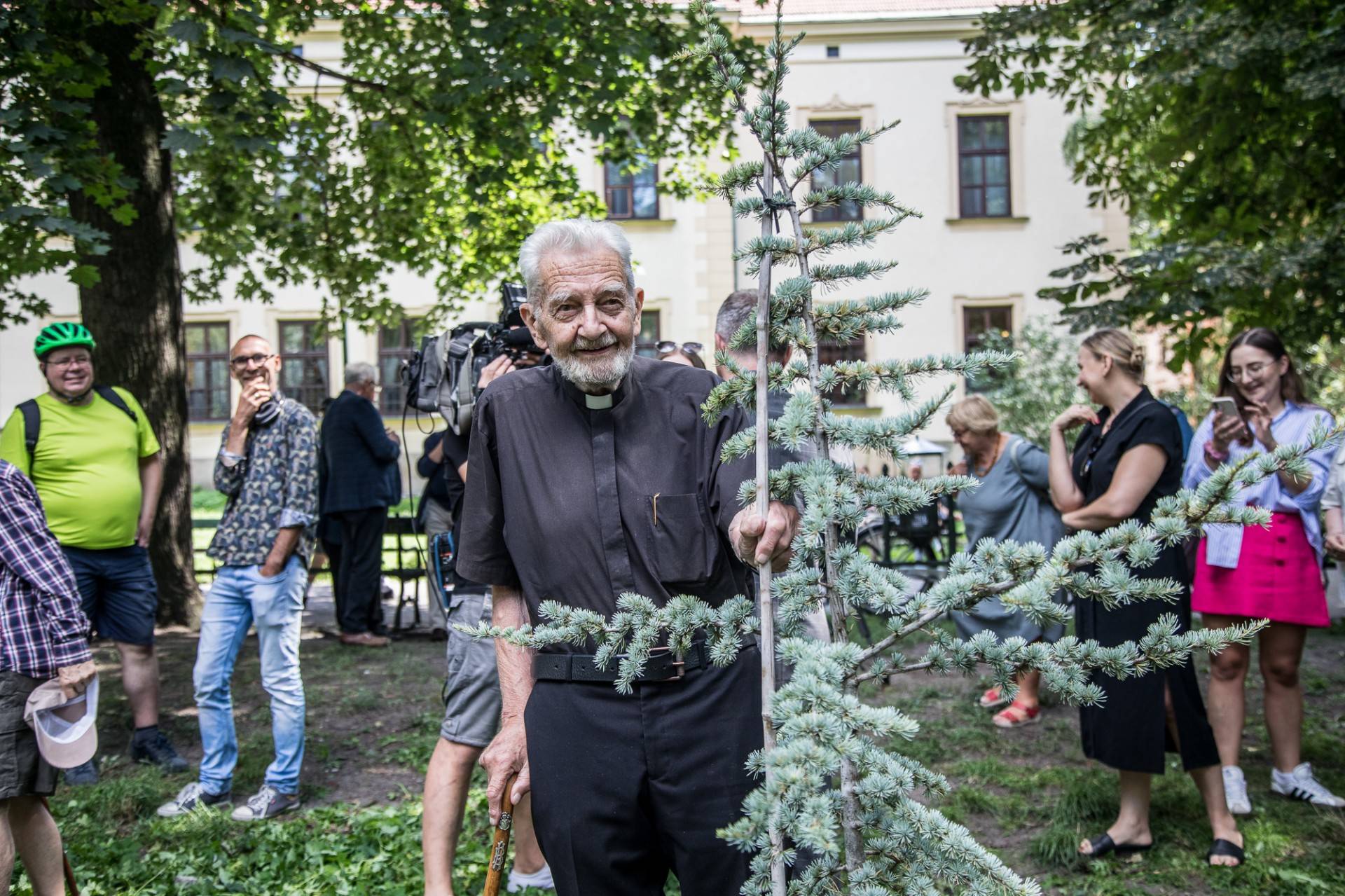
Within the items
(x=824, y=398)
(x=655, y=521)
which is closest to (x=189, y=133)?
(x=655, y=521)

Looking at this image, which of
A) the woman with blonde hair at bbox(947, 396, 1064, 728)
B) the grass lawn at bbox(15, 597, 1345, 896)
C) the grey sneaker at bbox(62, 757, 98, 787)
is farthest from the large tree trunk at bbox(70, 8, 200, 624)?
the woman with blonde hair at bbox(947, 396, 1064, 728)

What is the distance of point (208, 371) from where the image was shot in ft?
79.9

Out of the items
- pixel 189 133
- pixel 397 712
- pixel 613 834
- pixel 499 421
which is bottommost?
pixel 397 712

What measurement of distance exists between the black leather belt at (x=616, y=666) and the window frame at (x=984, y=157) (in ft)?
75.4

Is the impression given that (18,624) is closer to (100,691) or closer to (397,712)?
(397,712)

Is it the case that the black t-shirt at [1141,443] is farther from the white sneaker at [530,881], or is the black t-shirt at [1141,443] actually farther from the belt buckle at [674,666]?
the white sneaker at [530,881]

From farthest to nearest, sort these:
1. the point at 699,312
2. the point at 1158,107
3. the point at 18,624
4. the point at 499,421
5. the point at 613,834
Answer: the point at 699,312
the point at 1158,107
the point at 18,624
the point at 499,421
the point at 613,834

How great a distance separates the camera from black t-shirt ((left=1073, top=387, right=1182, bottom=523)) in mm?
4188

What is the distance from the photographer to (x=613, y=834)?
2.46 meters

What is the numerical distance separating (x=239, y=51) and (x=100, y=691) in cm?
411

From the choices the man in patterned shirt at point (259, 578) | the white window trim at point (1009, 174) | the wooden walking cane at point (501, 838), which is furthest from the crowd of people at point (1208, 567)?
the white window trim at point (1009, 174)

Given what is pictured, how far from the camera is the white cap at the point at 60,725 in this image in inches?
140

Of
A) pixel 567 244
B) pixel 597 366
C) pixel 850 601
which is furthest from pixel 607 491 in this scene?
pixel 850 601

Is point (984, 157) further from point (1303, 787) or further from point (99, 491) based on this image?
point (99, 491)
